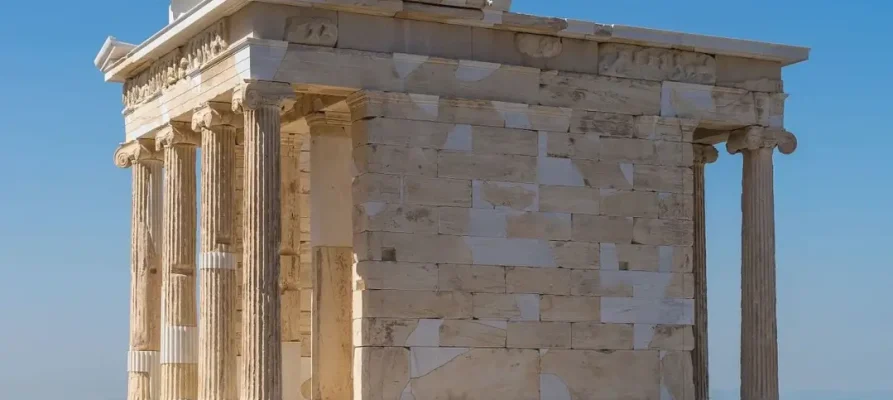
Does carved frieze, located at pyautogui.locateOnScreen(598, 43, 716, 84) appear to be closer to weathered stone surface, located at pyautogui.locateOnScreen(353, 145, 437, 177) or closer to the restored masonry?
the restored masonry

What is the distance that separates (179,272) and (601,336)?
673 cm

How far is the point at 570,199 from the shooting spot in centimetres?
2988

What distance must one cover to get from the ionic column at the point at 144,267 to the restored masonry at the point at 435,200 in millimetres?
46

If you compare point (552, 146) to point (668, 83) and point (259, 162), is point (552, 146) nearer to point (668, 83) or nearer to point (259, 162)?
point (668, 83)

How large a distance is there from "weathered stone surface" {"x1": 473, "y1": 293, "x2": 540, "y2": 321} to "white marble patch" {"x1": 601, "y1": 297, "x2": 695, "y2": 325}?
124cm

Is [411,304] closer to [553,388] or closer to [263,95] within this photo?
[553,388]

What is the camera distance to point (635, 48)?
30.7m

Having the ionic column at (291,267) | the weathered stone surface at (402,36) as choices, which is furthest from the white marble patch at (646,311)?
the ionic column at (291,267)

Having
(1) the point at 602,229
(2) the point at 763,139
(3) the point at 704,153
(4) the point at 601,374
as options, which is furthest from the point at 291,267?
(2) the point at 763,139

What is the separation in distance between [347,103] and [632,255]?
5.19 m

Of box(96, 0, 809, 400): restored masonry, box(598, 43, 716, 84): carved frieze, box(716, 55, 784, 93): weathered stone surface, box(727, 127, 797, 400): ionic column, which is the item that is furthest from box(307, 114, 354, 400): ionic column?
box(727, 127, 797, 400): ionic column

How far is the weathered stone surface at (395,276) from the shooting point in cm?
2803

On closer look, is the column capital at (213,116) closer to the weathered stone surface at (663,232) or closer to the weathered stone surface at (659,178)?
the weathered stone surface at (659,178)

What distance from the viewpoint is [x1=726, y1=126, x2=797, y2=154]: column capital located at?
31.5 m
